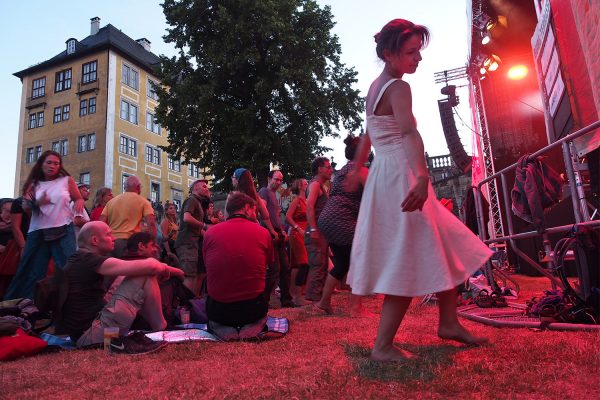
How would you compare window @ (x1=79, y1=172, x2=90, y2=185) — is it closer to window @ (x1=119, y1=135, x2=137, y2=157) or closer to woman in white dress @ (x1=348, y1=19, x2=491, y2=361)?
window @ (x1=119, y1=135, x2=137, y2=157)

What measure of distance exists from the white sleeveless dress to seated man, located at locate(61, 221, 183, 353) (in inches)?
80.9

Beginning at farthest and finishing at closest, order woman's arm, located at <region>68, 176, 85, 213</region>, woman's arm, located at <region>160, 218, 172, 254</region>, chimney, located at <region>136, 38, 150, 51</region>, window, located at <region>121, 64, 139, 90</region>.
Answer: chimney, located at <region>136, 38, 150, 51</region> < window, located at <region>121, 64, 139, 90</region> < woman's arm, located at <region>160, 218, 172, 254</region> < woman's arm, located at <region>68, 176, 85, 213</region>

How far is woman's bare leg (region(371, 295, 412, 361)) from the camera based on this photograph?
102 inches

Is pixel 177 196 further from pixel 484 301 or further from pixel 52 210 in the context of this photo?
pixel 484 301

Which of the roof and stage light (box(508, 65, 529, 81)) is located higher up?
the roof

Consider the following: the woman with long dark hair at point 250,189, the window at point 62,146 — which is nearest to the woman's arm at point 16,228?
the woman with long dark hair at point 250,189

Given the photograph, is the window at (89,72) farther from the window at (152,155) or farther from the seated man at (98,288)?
the seated man at (98,288)

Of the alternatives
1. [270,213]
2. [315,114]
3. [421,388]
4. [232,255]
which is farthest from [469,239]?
[315,114]

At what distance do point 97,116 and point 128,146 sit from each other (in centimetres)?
345

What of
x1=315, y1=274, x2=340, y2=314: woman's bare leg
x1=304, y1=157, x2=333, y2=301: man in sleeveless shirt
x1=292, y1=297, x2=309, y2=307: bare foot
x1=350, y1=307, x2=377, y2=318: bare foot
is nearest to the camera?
x1=350, y1=307, x2=377, y2=318: bare foot

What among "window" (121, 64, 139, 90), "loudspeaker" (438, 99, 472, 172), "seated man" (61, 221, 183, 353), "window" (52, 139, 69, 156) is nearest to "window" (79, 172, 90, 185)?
"window" (52, 139, 69, 156)

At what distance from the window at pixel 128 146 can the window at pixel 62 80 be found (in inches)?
310

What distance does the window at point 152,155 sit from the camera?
137ft

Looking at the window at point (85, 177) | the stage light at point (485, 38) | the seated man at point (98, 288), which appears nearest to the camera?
the seated man at point (98, 288)
